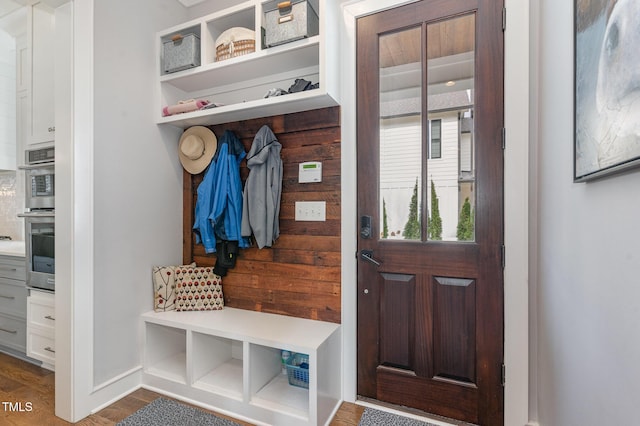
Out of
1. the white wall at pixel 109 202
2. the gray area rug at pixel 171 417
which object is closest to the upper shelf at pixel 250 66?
the white wall at pixel 109 202

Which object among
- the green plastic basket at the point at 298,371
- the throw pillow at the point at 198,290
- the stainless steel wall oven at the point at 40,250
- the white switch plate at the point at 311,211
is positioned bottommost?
the green plastic basket at the point at 298,371

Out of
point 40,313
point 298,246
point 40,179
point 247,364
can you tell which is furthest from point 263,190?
point 40,313

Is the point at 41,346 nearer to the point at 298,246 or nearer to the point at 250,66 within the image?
the point at 298,246

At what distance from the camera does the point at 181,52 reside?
6.79 feet

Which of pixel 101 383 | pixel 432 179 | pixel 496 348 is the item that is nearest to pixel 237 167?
pixel 432 179

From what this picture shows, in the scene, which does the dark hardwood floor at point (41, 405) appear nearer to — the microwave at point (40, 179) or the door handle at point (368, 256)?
the door handle at point (368, 256)

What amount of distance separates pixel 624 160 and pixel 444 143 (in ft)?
3.19

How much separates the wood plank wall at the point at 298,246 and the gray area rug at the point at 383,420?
531 millimetres

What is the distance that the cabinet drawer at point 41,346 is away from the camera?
216 centimetres

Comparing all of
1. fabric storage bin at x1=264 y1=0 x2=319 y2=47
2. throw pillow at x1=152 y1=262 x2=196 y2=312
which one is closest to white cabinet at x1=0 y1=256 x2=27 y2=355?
throw pillow at x1=152 y1=262 x2=196 y2=312

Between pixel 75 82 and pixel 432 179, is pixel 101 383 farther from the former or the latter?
pixel 432 179

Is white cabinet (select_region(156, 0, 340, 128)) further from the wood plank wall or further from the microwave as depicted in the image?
the microwave

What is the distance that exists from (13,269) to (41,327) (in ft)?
1.86

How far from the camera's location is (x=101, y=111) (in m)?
1.80
